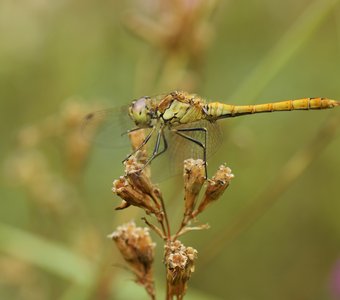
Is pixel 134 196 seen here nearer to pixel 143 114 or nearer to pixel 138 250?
pixel 138 250

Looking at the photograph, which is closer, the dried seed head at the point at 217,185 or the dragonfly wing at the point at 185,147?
the dried seed head at the point at 217,185

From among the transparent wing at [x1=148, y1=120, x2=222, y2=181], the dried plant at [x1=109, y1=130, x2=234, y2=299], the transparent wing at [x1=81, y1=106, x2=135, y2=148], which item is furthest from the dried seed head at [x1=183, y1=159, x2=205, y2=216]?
the transparent wing at [x1=81, y1=106, x2=135, y2=148]

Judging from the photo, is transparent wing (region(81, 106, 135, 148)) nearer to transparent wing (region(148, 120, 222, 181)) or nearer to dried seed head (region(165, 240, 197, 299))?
transparent wing (region(148, 120, 222, 181))

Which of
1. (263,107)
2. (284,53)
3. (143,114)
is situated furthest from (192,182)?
(284,53)

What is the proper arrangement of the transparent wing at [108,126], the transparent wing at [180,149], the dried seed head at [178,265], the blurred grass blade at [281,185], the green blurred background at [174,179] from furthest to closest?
the green blurred background at [174,179]
the blurred grass blade at [281,185]
the transparent wing at [108,126]
the transparent wing at [180,149]
the dried seed head at [178,265]

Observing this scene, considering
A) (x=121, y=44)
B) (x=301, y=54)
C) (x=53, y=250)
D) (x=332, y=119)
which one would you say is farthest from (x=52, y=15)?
(x=332, y=119)

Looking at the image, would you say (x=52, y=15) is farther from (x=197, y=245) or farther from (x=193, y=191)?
(x=193, y=191)

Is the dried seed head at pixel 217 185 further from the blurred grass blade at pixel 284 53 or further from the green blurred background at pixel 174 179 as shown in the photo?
the blurred grass blade at pixel 284 53

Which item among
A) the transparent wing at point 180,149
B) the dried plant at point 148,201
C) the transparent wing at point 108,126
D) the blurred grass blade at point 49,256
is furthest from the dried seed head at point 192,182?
the blurred grass blade at point 49,256
